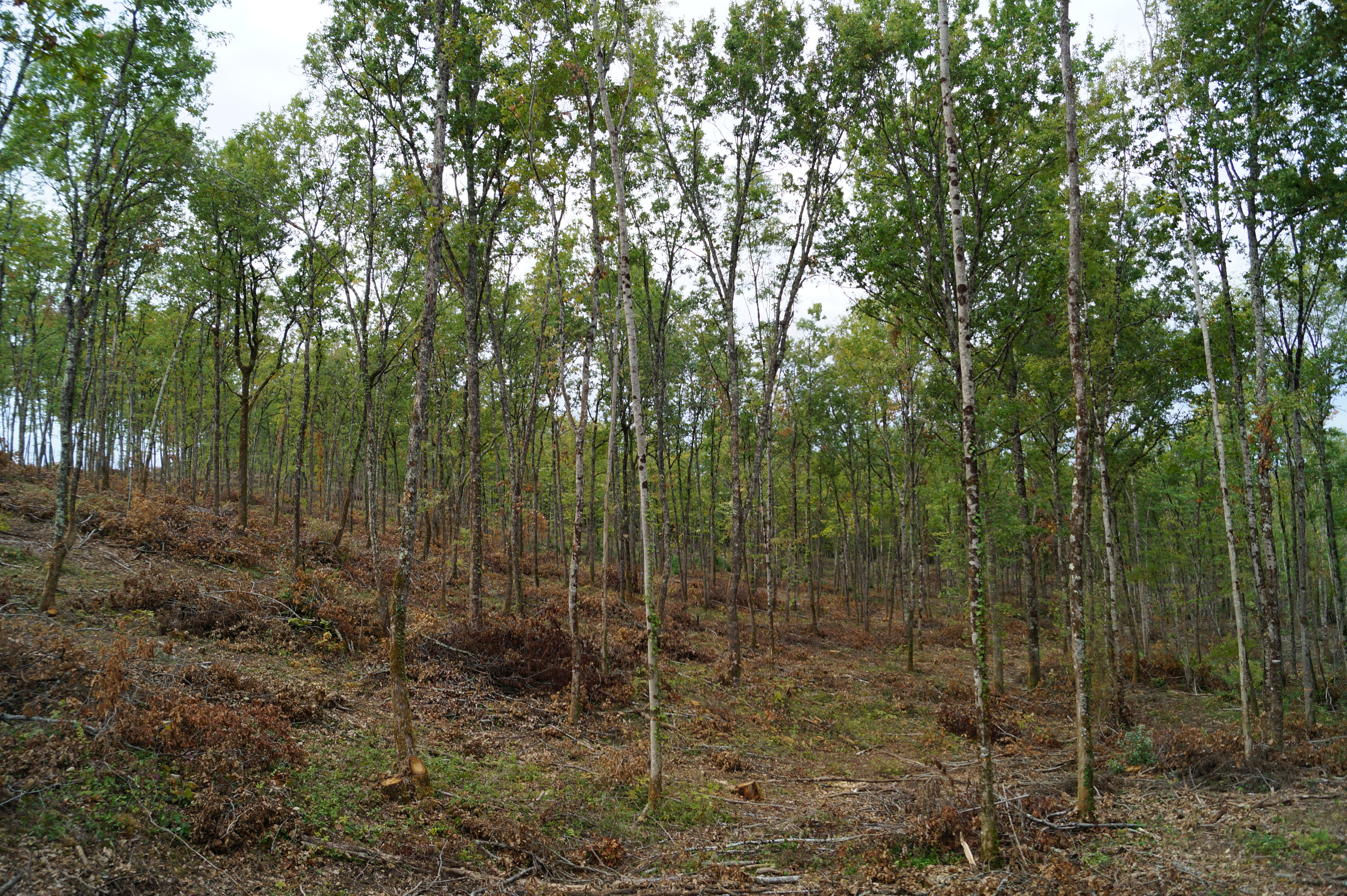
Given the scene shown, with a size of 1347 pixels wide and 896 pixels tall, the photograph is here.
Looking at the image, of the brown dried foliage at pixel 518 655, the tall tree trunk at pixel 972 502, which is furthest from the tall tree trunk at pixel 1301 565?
the brown dried foliage at pixel 518 655

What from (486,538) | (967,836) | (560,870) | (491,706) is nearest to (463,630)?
(491,706)

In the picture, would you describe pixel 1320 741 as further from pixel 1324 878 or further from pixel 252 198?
pixel 252 198

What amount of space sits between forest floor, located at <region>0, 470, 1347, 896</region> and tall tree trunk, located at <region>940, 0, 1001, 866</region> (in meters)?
0.57

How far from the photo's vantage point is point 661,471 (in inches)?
846

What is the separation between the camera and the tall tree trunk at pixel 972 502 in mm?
6801

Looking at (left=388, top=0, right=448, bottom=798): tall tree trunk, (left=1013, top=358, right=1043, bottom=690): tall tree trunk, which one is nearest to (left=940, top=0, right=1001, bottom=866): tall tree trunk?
(left=388, top=0, right=448, bottom=798): tall tree trunk

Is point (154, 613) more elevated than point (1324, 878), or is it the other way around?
point (154, 613)

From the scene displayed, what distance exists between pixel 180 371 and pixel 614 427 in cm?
2647

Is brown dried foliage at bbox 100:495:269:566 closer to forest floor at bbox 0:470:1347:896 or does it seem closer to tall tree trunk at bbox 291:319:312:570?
forest floor at bbox 0:470:1347:896

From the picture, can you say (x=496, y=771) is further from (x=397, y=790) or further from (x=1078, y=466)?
(x=1078, y=466)

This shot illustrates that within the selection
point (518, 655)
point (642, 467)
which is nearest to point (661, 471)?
point (518, 655)

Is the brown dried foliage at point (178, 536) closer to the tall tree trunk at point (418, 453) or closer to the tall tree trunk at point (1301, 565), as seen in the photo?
the tall tree trunk at point (418, 453)

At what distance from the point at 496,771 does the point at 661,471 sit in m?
13.3

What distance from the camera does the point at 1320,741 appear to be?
11562 millimetres
